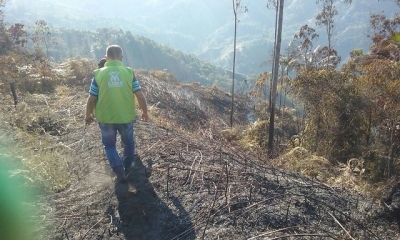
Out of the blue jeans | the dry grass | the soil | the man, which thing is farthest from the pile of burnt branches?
the dry grass

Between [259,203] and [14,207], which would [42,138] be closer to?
[14,207]

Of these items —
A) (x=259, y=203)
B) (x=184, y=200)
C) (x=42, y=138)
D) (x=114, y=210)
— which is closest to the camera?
(x=259, y=203)

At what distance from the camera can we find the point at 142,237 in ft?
10.9

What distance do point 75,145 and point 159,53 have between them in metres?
106

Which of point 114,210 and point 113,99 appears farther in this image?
point 113,99

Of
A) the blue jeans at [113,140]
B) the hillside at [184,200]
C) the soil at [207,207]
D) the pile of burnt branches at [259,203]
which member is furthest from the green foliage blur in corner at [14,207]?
the pile of burnt branches at [259,203]

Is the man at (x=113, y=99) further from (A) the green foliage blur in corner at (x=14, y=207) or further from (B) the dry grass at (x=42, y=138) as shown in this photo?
(A) the green foliage blur in corner at (x=14, y=207)

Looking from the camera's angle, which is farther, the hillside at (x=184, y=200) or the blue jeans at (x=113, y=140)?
the blue jeans at (x=113, y=140)

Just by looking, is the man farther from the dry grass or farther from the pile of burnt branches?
the dry grass

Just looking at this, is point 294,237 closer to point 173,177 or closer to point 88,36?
point 173,177

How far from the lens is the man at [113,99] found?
4.21 m

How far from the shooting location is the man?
421 centimetres

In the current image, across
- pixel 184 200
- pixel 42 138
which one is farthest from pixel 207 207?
pixel 42 138

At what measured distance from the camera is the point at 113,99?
4234 millimetres
